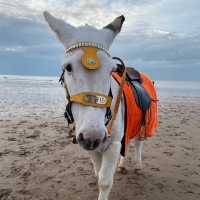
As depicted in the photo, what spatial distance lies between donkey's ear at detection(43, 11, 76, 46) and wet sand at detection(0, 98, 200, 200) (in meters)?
2.45

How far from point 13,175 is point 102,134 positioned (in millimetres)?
3075

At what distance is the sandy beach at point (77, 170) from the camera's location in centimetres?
413

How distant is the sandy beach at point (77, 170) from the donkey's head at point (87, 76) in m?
2.03

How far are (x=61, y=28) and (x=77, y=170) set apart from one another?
10.0ft

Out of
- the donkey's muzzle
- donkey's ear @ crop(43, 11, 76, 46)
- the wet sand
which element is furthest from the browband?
the wet sand

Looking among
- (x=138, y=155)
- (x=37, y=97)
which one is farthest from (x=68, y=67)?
(x=37, y=97)

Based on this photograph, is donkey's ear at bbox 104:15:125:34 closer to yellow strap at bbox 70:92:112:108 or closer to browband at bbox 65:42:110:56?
browband at bbox 65:42:110:56

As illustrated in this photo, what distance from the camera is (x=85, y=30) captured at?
2.90m

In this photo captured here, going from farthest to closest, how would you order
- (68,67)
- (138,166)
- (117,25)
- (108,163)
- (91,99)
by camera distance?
1. (138,166)
2. (108,163)
3. (117,25)
4. (68,67)
5. (91,99)

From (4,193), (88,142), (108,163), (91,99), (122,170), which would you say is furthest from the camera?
(122,170)

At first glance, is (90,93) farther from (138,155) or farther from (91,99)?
(138,155)

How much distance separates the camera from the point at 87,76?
2510 mm

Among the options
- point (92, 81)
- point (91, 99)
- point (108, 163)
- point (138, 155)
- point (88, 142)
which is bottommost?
point (138, 155)

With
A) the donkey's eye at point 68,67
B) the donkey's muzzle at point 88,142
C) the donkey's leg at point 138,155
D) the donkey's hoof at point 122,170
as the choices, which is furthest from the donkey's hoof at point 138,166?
the donkey's eye at point 68,67
